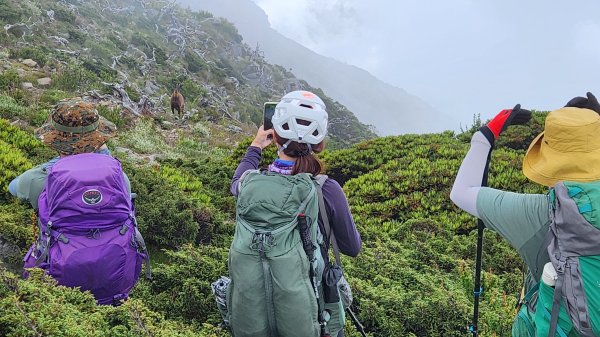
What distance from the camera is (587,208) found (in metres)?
1.97

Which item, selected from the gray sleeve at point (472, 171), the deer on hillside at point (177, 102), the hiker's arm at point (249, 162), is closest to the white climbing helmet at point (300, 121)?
Result: the hiker's arm at point (249, 162)

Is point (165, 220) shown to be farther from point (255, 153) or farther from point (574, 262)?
point (574, 262)

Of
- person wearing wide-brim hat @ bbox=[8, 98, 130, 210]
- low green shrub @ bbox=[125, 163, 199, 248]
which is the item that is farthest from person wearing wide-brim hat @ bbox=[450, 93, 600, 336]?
low green shrub @ bbox=[125, 163, 199, 248]

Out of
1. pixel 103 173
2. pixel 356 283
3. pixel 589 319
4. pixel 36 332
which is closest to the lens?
pixel 589 319

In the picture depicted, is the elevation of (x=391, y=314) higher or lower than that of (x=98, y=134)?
lower

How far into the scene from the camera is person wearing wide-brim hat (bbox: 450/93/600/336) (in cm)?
216

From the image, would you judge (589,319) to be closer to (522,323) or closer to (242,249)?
(522,323)

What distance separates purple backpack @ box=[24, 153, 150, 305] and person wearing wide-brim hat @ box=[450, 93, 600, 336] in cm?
222

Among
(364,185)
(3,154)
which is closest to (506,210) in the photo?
(3,154)

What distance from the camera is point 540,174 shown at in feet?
7.52

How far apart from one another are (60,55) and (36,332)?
768 inches

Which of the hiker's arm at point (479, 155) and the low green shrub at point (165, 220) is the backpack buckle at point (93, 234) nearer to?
the low green shrub at point (165, 220)

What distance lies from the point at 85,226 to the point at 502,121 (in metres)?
2.62

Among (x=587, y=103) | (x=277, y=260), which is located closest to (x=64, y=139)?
(x=277, y=260)
